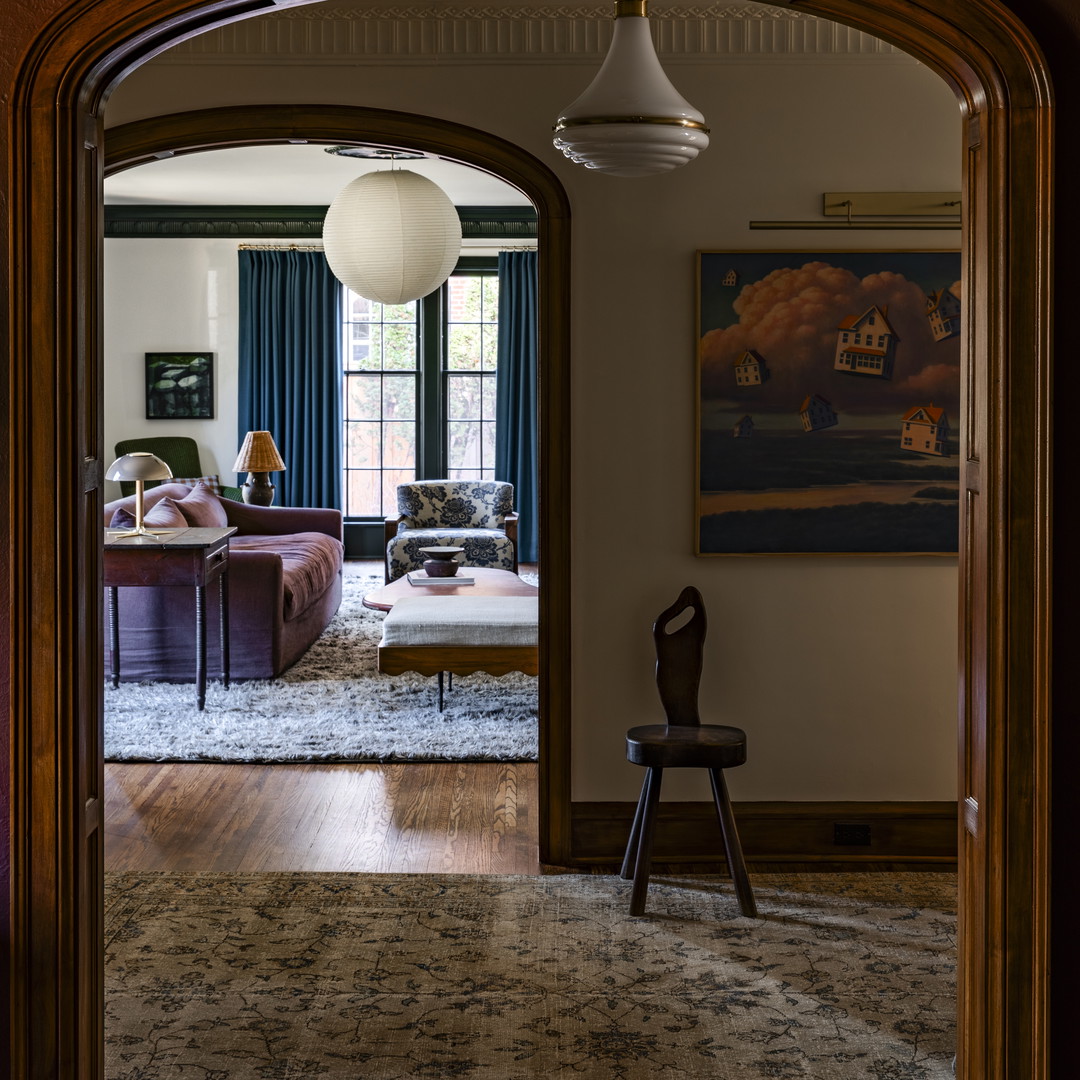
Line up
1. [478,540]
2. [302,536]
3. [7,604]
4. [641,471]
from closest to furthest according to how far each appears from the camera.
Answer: [7,604] < [641,471] < [302,536] < [478,540]

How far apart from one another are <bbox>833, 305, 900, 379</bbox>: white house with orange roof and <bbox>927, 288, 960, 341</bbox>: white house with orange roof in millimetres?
130

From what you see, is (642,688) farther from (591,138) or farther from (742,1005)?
(591,138)

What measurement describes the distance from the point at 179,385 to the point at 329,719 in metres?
6.02

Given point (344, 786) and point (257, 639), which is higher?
point (257, 639)

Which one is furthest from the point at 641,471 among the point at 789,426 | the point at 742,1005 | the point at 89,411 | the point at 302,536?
the point at 302,536

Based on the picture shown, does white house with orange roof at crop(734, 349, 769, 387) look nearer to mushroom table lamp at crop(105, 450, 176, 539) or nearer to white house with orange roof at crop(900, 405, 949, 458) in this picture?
white house with orange roof at crop(900, 405, 949, 458)

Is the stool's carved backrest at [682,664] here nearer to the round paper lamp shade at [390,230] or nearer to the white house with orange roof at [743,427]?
the white house with orange roof at [743,427]

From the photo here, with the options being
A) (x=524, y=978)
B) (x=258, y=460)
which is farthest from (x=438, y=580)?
(x=524, y=978)

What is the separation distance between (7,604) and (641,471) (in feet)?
7.65

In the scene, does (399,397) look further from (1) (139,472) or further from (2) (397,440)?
(1) (139,472)

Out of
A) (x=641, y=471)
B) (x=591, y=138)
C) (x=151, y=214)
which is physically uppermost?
(x=151, y=214)

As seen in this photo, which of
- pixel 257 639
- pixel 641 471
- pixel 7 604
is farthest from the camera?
pixel 257 639

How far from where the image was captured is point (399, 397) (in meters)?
11.2

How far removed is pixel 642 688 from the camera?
401 cm
